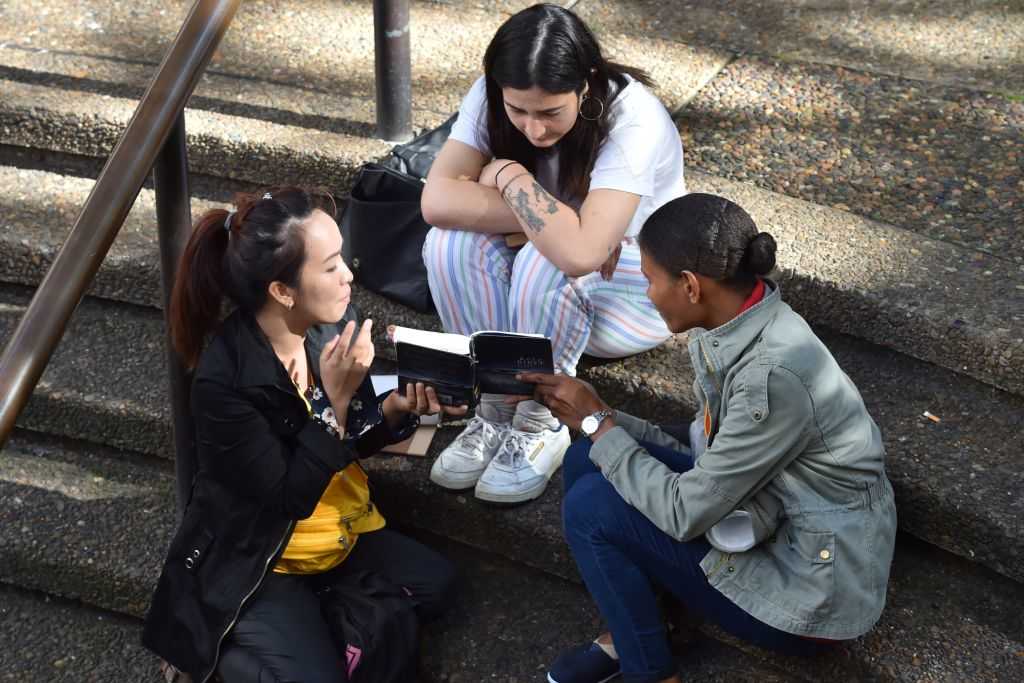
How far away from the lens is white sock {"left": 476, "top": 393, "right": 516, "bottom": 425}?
9.52ft

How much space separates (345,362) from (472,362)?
0.89 ft

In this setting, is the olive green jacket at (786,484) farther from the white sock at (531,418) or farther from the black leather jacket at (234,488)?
the black leather jacket at (234,488)

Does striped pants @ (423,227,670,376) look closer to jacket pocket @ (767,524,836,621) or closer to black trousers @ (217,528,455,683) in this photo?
black trousers @ (217,528,455,683)

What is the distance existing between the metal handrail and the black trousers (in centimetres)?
68

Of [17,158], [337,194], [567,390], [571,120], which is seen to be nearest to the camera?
[567,390]

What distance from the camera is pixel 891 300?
115 inches

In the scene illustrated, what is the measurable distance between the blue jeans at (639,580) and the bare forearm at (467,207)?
2.33 feet

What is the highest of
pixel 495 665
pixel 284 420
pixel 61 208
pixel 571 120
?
pixel 571 120

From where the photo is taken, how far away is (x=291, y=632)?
256cm

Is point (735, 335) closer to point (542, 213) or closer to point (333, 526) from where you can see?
point (542, 213)

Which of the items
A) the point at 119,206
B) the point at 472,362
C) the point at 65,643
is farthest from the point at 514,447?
the point at 65,643

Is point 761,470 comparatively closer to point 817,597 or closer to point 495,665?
point 817,597

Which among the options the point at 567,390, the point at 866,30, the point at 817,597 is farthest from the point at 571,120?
the point at 866,30

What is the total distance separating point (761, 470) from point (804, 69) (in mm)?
2202
